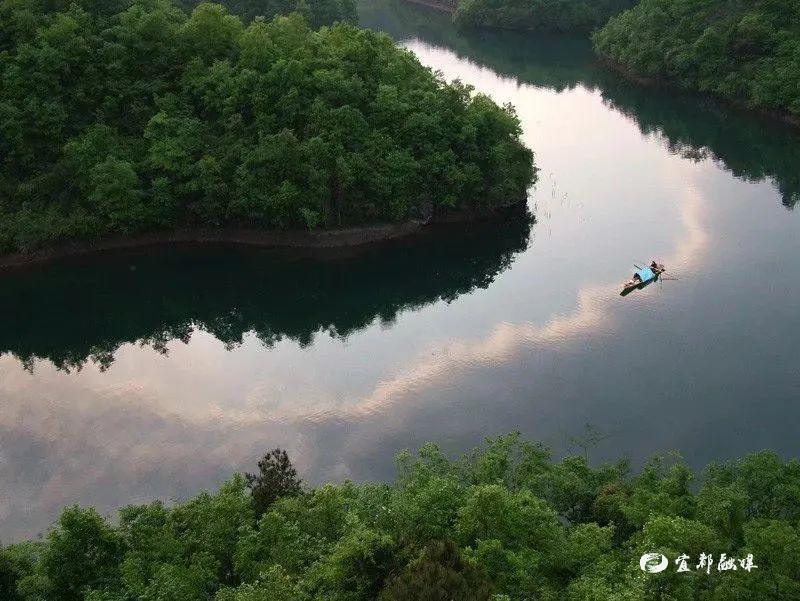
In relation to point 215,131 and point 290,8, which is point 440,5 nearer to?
point 290,8

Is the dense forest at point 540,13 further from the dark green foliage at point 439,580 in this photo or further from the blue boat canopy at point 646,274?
the dark green foliage at point 439,580

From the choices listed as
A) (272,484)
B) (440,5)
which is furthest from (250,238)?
(440,5)

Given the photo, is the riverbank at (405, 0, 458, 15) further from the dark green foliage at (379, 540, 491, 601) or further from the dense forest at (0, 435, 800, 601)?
the dark green foliage at (379, 540, 491, 601)

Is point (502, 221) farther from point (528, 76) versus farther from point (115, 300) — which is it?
point (528, 76)

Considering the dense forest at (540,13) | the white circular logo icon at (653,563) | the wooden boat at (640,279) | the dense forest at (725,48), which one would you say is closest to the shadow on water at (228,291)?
the wooden boat at (640,279)

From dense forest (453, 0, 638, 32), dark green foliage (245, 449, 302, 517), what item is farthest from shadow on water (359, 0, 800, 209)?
dark green foliage (245, 449, 302, 517)

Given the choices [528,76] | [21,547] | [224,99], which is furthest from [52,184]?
[528,76]

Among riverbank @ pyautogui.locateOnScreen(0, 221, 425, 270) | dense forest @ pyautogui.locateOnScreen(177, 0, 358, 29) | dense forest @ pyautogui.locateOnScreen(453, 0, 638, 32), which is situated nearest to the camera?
riverbank @ pyautogui.locateOnScreen(0, 221, 425, 270)
